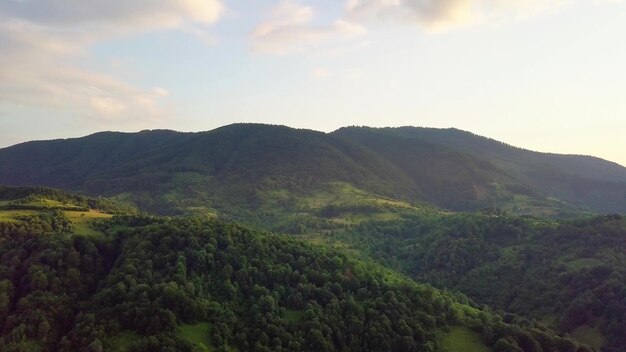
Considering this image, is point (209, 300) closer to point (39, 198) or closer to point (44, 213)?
point (44, 213)

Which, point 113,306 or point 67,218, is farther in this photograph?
point 67,218

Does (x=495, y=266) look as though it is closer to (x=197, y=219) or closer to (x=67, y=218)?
(x=197, y=219)

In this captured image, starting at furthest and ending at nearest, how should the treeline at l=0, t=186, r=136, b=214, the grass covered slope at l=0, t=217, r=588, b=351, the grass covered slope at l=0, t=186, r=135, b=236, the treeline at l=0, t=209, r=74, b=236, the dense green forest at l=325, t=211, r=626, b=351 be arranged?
the treeline at l=0, t=186, r=136, b=214, the dense green forest at l=325, t=211, r=626, b=351, the grass covered slope at l=0, t=186, r=135, b=236, the treeline at l=0, t=209, r=74, b=236, the grass covered slope at l=0, t=217, r=588, b=351

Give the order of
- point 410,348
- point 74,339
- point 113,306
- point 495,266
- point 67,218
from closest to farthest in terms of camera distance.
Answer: point 74,339, point 113,306, point 410,348, point 67,218, point 495,266

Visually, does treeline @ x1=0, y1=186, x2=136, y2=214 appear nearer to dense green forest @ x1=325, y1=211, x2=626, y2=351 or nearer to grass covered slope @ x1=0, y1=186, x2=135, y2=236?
grass covered slope @ x1=0, y1=186, x2=135, y2=236

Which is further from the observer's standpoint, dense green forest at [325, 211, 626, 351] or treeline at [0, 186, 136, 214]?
treeline at [0, 186, 136, 214]

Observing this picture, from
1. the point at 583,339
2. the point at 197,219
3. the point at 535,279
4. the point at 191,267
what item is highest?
the point at 197,219

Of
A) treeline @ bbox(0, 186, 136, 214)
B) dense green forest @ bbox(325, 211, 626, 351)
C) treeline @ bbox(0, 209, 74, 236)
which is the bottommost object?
dense green forest @ bbox(325, 211, 626, 351)

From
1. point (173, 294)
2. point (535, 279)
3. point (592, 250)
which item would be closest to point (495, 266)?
point (535, 279)

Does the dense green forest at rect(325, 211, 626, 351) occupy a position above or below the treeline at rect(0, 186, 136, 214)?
below

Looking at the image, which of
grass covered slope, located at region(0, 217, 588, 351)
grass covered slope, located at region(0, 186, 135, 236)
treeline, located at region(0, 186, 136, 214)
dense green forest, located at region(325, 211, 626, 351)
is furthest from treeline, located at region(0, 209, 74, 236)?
dense green forest, located at region(325, 211, 626, 351)
